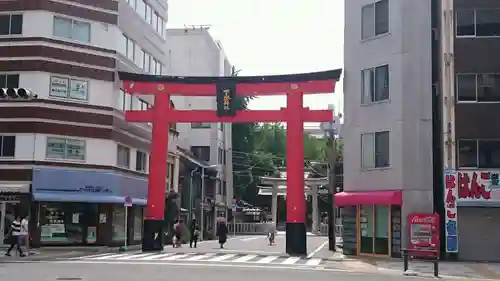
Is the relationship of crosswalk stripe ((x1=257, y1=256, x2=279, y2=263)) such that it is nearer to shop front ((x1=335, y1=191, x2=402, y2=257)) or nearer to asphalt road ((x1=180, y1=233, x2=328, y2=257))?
asphalt road ((x1=180, y1=233, x2=328, y2=257))

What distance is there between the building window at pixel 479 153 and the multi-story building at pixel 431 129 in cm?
4

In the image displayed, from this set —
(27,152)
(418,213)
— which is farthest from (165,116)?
(418,213)

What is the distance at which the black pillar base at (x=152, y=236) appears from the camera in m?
32.6

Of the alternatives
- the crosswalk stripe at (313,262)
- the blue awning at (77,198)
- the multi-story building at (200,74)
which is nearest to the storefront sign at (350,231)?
the crosswalk stripe at (313,262)

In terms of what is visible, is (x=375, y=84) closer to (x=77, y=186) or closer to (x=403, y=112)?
(x=403, y=112)

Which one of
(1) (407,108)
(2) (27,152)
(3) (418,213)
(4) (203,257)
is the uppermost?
(1) (407,108)

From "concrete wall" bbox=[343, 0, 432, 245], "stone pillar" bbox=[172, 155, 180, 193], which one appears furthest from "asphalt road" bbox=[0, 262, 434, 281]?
"stone pillar" bbox=[172, 155, 180, 193]

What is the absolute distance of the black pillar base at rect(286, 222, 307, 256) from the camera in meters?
31.6

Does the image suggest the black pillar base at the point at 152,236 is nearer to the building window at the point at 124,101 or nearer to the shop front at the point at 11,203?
the shop front at the point at 11,203

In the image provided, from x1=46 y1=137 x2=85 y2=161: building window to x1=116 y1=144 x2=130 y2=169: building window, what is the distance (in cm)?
255

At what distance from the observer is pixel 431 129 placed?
3091 cm

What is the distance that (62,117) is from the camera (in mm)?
35156

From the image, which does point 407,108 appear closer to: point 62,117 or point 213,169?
point 62,117

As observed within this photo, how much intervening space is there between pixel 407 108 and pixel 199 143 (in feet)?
125
